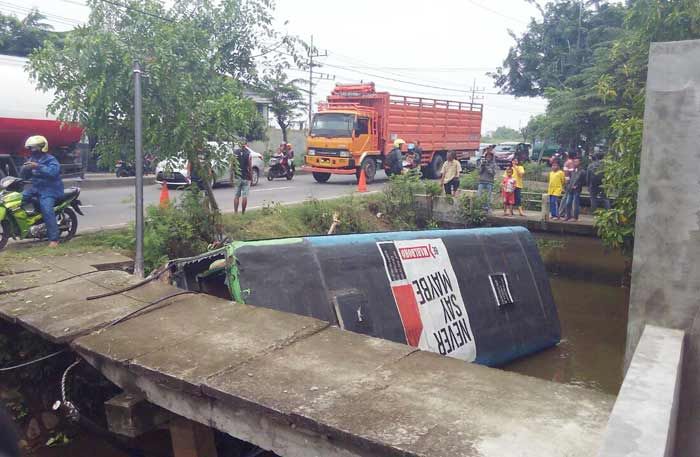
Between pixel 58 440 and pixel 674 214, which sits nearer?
pixel 674 214

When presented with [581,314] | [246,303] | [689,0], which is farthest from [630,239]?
[246,303]

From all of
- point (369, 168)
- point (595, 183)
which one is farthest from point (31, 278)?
point (369, 168)

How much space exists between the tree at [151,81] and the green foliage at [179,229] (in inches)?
21.9

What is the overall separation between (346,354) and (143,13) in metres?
6.63

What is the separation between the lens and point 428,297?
7.28m

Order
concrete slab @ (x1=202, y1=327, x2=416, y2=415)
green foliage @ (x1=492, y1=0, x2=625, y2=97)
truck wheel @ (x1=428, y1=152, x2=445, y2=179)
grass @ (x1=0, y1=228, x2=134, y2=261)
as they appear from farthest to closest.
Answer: green foliage @ (x1=492, y1=0, x2=625, y2=97)
truck wheel @ (x1=428, y1=152, x2=445, y2=179)
grass @ (x1=0, y1=228, x2=134, y2=261)
concrete slab @ (x1=202, y1=327, x2=416, y2=415)

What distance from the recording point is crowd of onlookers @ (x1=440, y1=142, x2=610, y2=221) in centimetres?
1442

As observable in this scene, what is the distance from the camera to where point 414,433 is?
3.04 metres

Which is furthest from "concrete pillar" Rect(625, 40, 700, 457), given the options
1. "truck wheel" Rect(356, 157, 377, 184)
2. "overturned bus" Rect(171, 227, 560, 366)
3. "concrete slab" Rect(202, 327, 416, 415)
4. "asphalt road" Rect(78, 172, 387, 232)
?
"truck wheel" Rect(356, 157, 377, 184)

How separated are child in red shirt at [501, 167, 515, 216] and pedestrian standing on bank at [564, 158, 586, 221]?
4.23 feet

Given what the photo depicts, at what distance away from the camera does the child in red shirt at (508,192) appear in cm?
1514

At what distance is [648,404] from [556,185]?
12.3 meters

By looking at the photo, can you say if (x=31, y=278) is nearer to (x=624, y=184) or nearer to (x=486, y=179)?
(x=624, y=184)

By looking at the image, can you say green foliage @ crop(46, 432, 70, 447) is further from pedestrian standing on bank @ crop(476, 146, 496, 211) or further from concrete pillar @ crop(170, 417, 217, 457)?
pedestrian standing on bank @ crop(476, 146, 496, 211)
